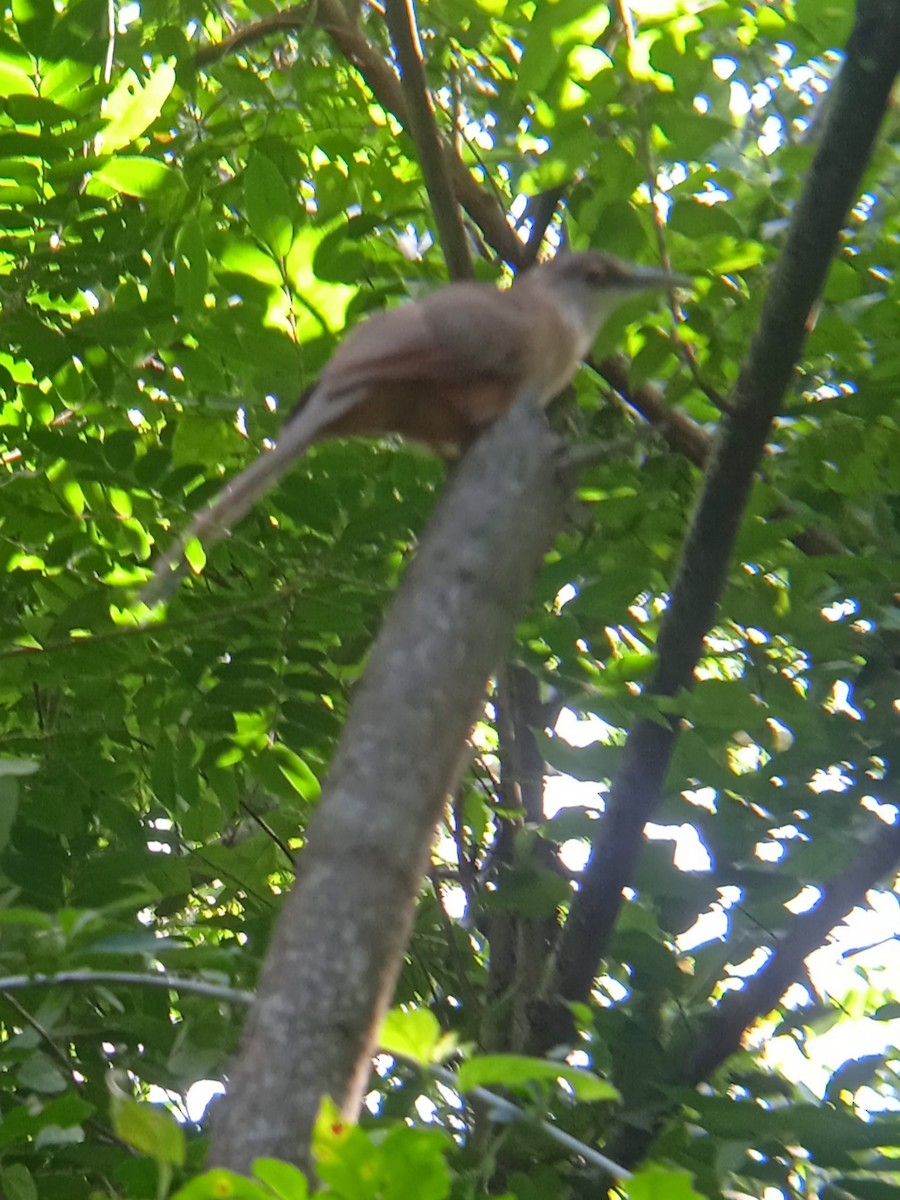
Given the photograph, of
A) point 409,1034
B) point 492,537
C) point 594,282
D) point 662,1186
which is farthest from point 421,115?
point 662,1186

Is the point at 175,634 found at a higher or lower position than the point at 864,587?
lower

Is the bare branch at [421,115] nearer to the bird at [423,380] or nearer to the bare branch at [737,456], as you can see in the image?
the bird at [423,380]

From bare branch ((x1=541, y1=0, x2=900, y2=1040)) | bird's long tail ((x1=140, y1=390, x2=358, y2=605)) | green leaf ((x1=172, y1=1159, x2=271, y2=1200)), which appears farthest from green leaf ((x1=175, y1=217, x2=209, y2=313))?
green leaf ((x1=172, y1=1159, x2=271, y2=1200))

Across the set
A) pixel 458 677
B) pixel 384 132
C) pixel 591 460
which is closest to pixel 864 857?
pixel 591 460

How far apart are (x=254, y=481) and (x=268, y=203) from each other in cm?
50

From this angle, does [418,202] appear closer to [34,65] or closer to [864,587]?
[34,65]

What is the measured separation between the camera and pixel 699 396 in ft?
7.64

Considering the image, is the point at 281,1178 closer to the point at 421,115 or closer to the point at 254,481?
the point at 254,481

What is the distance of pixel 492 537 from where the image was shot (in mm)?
1363

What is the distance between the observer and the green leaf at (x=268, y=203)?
6.28 ft

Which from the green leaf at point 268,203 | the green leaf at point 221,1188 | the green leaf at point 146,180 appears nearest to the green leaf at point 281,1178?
the green leaf at point 221,1188

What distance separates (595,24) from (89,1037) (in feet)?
5.99

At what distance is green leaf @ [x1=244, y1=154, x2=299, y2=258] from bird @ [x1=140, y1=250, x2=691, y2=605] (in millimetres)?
196

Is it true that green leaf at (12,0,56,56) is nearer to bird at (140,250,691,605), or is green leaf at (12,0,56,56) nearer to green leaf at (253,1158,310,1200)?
bird at (140,250,691,605)
